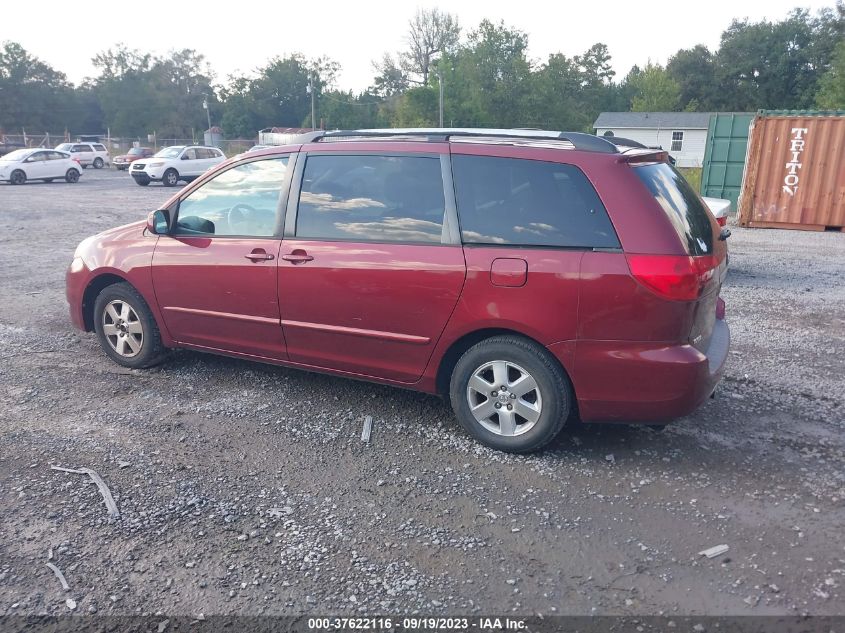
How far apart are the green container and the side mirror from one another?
531 inches

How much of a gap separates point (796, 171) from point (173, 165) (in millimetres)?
21784

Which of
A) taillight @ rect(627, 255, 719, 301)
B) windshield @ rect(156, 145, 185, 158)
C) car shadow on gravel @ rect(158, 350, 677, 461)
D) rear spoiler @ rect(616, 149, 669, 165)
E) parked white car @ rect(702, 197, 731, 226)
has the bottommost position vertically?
car shadow on gravel @ rect(158, 350, 677, 461)

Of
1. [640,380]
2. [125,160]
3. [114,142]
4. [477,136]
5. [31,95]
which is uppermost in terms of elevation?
[31,95]

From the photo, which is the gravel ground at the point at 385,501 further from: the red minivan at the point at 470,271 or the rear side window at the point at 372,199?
the rear side window at the point at 372,199

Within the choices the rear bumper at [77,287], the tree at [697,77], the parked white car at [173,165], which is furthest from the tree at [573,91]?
the rear bumper at [77,287]

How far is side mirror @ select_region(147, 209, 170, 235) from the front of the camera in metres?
5.04

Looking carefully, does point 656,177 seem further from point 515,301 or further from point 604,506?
point 604,506

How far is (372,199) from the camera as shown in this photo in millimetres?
4336

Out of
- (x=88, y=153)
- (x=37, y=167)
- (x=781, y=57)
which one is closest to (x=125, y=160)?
(x=88, y=153)

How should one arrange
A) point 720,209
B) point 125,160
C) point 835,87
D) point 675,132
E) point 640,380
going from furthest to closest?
point 675,132 → point 835,87 → point 125,160 → point 720,209 → point 640,380

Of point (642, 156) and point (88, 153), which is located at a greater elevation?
point (642, 156)

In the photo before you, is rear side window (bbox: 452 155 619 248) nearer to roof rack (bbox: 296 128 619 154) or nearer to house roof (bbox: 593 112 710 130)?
roof rack (bbox: 296 128 619 154)

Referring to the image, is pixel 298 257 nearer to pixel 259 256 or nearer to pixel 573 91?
pixel 259 256

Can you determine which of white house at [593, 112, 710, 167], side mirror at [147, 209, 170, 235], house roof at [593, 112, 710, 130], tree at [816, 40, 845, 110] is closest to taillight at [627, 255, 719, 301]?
side mirror at [147, 209, 170, 235]
